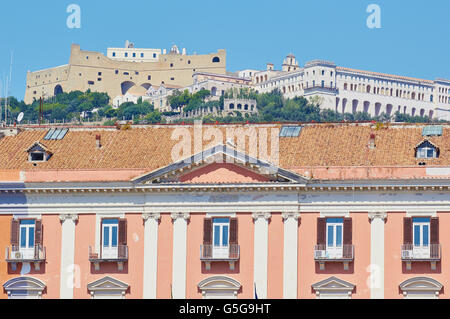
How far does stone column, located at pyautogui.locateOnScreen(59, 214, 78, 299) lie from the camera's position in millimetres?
36281

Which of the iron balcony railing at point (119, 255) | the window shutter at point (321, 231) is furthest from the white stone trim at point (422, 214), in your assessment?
the iron balcony railing at point (119, 255)

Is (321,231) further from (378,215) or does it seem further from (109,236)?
(109,236)

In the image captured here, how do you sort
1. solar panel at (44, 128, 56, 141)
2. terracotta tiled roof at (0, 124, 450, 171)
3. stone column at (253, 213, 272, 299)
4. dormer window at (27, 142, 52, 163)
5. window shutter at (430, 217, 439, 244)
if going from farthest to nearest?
solar panel at (44, 128, 56, 141) → dormer window at (27, 142, 52, 163) → terracotta tiled roof at (0, 124, 450, 171) → stone column at (253, 213, 272, 299) → window shutter at (430, 217, 439, 244)

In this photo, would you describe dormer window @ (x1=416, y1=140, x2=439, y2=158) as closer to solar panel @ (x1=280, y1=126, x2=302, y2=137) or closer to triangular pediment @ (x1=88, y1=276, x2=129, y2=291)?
solar panel @ (x1=280, y1=126, x2=302, y2=137)

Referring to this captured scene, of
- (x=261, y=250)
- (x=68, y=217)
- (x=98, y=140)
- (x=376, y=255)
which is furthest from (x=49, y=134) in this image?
(x=376, y=255)

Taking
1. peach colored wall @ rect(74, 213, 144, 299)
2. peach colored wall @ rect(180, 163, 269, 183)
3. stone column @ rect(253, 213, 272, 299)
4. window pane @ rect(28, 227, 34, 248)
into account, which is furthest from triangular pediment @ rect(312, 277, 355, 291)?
window pane @ rect(28, 227, 34, 248)

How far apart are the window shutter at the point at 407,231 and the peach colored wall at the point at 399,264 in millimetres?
152

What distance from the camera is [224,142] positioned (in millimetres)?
38406

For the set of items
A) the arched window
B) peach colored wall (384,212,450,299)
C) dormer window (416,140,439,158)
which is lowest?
the arched window

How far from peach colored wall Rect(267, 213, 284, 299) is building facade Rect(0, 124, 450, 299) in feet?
0.12

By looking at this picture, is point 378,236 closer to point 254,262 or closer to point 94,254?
point 254,262

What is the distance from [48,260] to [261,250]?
812 cm

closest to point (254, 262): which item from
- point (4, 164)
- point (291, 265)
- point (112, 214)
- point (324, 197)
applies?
point (291, 265)

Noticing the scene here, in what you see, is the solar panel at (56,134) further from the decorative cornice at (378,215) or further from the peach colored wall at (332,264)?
the decorative cornice at (378,215)
